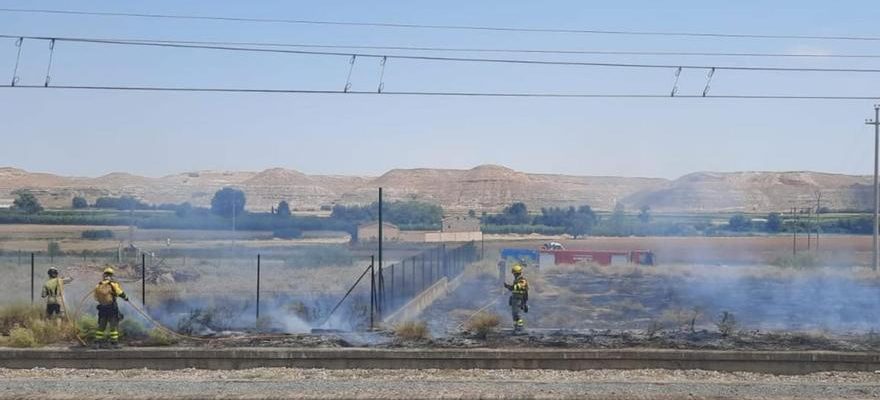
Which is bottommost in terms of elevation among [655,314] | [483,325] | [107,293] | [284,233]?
[655,314]

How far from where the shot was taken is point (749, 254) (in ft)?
234

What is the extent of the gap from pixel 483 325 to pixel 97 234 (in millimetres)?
55703

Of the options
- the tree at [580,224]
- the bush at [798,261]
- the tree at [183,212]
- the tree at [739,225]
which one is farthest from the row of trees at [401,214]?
the bush at [798,261]

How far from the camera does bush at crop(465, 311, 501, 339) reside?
2019 centimetres

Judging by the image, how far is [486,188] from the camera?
18512 cm

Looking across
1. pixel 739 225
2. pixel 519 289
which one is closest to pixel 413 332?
pixel 519 289

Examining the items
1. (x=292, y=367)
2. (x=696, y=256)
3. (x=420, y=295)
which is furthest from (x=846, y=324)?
(x=696, y=256)

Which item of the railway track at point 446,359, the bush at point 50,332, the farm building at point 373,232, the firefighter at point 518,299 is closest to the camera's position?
the railway track at point 446,359

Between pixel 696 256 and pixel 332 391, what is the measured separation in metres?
58.2

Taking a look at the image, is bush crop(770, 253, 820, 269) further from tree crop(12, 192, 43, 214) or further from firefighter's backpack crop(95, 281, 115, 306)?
tree crop(12, 192, 43, 214)

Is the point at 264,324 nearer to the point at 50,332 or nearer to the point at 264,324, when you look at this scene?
the point at 264,324

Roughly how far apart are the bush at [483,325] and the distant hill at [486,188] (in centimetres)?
10682

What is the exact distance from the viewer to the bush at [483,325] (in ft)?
66.2

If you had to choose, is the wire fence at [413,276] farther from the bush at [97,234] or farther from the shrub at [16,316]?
the bush at [97,234]
